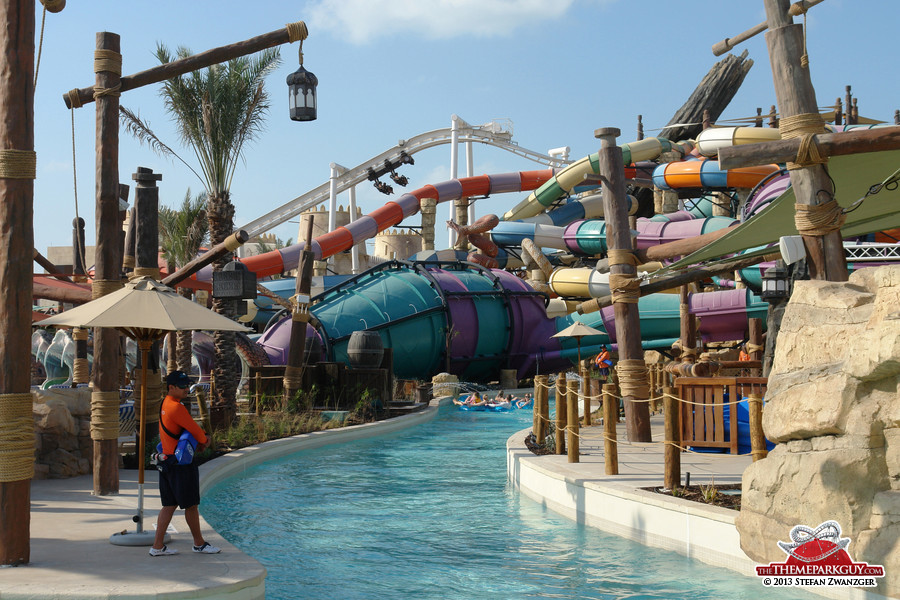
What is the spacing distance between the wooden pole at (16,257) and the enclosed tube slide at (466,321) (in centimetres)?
1737

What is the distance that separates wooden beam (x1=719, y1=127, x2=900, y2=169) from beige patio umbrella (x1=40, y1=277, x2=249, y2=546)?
459cm

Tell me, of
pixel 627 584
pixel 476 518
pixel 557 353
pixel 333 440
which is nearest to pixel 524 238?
pixel 557 353

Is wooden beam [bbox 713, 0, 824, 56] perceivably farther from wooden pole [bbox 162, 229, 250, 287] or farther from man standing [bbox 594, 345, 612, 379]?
man standing [bbox 594, 345, 612, 379]

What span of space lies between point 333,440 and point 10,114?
36.2ft

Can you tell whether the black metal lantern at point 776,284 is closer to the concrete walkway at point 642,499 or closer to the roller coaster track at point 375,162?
the concrete walkway at point 642,499

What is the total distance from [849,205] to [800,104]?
6.49 ft

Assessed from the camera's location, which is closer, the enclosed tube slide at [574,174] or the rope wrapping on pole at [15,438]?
the rope wrapping on pole at [15,438]

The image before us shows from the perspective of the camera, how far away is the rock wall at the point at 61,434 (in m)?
10.7

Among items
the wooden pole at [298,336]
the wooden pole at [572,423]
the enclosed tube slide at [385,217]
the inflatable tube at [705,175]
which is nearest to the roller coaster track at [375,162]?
the enclosed tube slide at [385,217]

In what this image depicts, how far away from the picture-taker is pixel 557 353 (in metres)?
30.4

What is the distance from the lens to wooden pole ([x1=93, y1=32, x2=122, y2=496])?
9750 millimetres

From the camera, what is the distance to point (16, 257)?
21.1ft

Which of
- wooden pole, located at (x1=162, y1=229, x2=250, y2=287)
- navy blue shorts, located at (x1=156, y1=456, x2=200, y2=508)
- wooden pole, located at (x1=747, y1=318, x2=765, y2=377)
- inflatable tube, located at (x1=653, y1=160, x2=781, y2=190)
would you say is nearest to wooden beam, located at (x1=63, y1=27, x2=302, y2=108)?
wooden pole, located at (x1=162, y1=229, x2=250, y2=287)

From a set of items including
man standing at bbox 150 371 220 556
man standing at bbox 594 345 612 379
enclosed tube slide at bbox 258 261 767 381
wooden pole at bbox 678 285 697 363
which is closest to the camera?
man standing at bbox 150 371 220 556
